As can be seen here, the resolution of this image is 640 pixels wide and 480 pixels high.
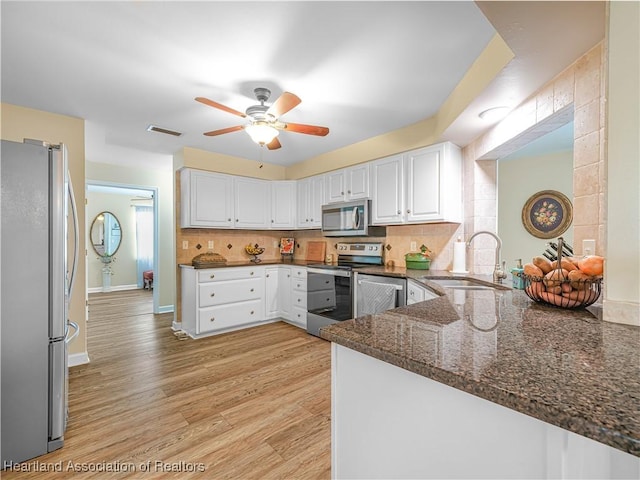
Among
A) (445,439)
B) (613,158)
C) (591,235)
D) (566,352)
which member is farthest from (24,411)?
(591,235)

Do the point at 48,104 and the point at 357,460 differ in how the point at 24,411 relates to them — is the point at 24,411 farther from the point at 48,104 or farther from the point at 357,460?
the point at 48,104

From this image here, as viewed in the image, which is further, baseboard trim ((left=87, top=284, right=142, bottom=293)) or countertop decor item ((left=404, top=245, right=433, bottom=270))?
baseboard trim ((left=87, top=284, right=142, bottom=293))

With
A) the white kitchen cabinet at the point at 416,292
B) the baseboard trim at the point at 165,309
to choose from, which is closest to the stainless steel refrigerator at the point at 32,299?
the white kitchen cabinet at the point at 416,292

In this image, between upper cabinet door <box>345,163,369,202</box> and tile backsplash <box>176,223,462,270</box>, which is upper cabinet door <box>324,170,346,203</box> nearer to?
upper cabinet door <box>345,163,369,202</box>

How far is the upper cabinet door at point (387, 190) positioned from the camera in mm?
3270

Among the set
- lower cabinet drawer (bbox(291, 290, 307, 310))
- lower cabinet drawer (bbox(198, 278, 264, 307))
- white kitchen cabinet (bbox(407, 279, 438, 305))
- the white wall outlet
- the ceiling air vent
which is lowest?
lower cabinet drawer (bbox(291, 290, 307, 310))

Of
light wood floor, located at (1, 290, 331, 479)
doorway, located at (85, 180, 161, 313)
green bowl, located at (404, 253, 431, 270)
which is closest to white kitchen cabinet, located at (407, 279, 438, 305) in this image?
green bowl, located at (404, 253, 431, 270)

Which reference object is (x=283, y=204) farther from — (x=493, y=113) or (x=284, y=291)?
(x=493, y=113)

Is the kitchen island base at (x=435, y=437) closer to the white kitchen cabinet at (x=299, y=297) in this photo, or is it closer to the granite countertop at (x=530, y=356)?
the granite countertop at (x=530, y=356)

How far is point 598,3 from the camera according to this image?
116cm

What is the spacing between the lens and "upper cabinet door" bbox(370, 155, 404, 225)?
3.27m

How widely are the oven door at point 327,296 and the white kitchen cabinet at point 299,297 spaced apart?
138 mm

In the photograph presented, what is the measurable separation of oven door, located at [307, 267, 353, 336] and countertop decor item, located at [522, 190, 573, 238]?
2.86 metres

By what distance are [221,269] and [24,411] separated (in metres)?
2.25
